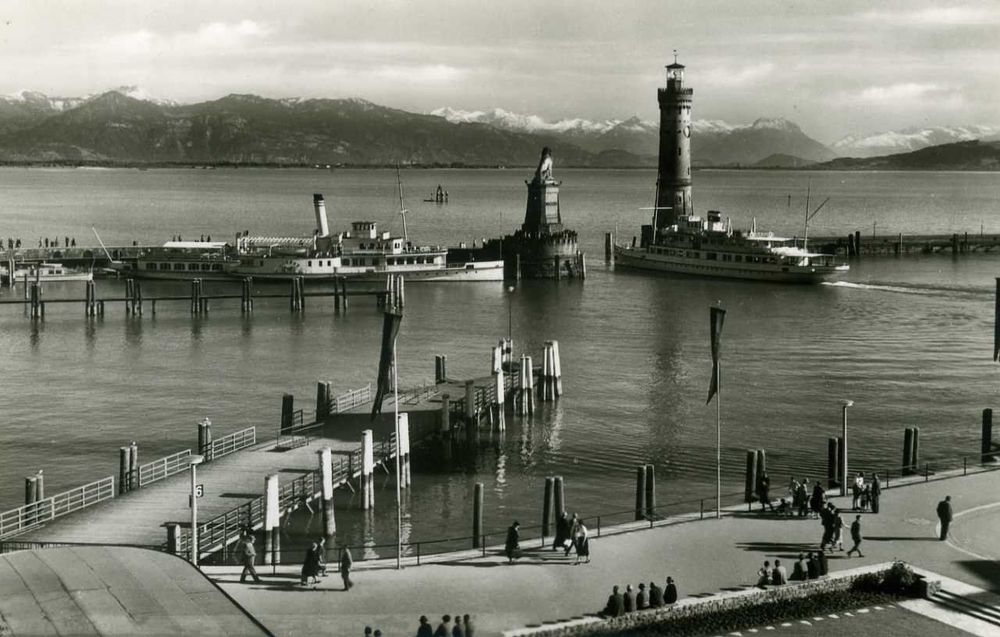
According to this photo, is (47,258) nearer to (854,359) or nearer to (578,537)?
(854,359)

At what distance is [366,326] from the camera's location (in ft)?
271

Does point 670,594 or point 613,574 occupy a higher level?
point 670,594

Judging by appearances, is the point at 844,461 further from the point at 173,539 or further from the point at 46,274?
the point at 46,274

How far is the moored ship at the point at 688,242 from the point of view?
10975 centimetres

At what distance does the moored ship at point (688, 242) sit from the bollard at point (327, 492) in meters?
78.4

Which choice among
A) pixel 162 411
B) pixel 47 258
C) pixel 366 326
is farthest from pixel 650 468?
pixel 47 258

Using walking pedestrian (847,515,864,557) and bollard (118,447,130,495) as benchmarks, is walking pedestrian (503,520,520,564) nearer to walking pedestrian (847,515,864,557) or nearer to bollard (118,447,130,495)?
walking pedestrian (847,515,864,557)

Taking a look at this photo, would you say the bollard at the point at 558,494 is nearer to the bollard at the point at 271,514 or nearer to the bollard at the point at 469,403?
the bollard at the point at 271,514

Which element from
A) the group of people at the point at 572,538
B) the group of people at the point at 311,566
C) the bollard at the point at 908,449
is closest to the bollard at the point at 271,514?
the group of people at the point at 311,566

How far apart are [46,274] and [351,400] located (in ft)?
202

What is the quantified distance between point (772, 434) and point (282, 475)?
21063 mm

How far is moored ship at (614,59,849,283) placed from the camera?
10975 centimetres

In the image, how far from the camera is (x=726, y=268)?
114 metres

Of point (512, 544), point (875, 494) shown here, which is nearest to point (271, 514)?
point (512, 544)
